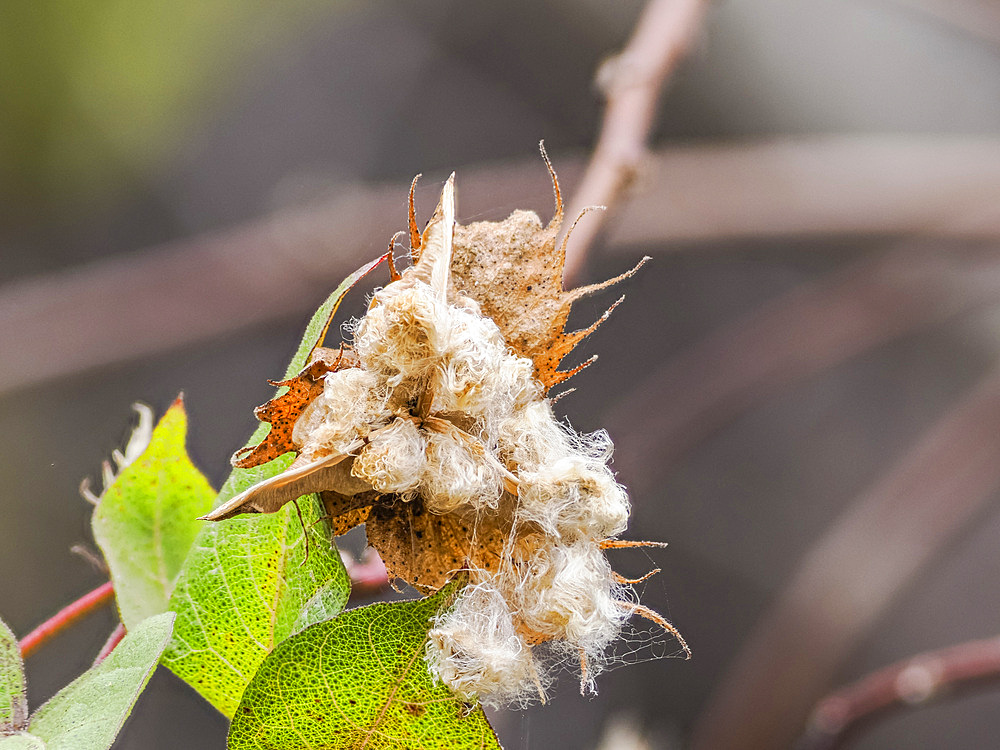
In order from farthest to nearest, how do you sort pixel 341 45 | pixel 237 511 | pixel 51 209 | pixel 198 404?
pixel 341 45 → pixel 51 209 → pixel 198 404 → pixel 237 511

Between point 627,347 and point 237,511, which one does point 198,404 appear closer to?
point 627,347

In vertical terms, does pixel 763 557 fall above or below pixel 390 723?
above

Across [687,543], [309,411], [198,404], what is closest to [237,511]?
[309,411]

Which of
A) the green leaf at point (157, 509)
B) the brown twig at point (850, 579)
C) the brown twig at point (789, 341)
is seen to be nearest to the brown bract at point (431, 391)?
the green leaf at point (157, 509)

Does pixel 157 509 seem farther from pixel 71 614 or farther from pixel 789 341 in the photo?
pixel 789 341

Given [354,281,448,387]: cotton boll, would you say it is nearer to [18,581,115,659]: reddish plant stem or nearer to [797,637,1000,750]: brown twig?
[18,581,115,659]: reddish plant stem

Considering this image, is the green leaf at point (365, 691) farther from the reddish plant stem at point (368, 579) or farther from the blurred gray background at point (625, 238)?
the blurred gray background at point (625, 238)

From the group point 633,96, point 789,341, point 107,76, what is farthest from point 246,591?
point 107,76
